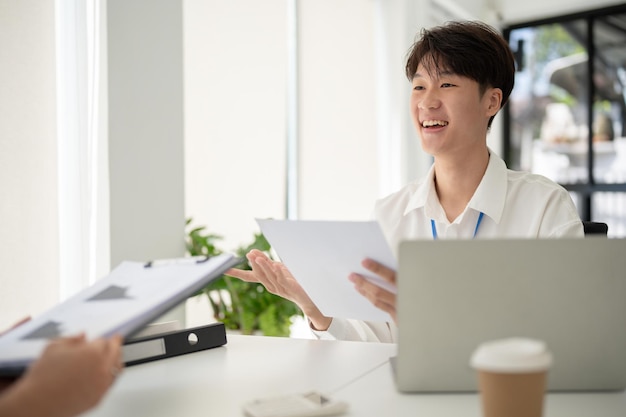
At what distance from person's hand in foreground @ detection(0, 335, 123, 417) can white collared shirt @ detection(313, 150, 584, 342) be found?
0.83m

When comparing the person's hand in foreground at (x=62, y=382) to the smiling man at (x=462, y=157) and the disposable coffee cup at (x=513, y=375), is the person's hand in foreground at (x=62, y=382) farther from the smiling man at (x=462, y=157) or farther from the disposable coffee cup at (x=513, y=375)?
the smiling man at (x=462, y=157)

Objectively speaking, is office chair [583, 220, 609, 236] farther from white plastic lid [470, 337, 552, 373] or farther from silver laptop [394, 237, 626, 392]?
white plastic lid [470, 337, 552, 373]

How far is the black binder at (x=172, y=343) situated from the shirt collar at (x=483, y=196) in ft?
2.43

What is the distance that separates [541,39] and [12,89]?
483cm

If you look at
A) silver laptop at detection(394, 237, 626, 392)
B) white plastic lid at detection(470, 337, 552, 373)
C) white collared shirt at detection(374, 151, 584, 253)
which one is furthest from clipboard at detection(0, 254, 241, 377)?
white collared shirt at detection(374, 151, 584, 253)

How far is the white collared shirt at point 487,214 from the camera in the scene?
1.59 meters

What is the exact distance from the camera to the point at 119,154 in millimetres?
2418

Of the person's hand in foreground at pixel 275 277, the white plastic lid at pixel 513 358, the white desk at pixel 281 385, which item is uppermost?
the white plastic lid at pixel 513 358

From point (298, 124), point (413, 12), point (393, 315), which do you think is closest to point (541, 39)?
point (413, 12)

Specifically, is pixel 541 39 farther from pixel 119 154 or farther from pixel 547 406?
pixel 547 406

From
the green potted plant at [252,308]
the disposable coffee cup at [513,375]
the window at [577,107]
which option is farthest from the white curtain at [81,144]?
the window at [577,107]

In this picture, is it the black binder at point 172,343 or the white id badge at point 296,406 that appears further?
the black binder at point 172,343

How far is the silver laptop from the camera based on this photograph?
0.90m

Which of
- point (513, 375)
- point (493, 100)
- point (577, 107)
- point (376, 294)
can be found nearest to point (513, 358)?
point (513, 375)
